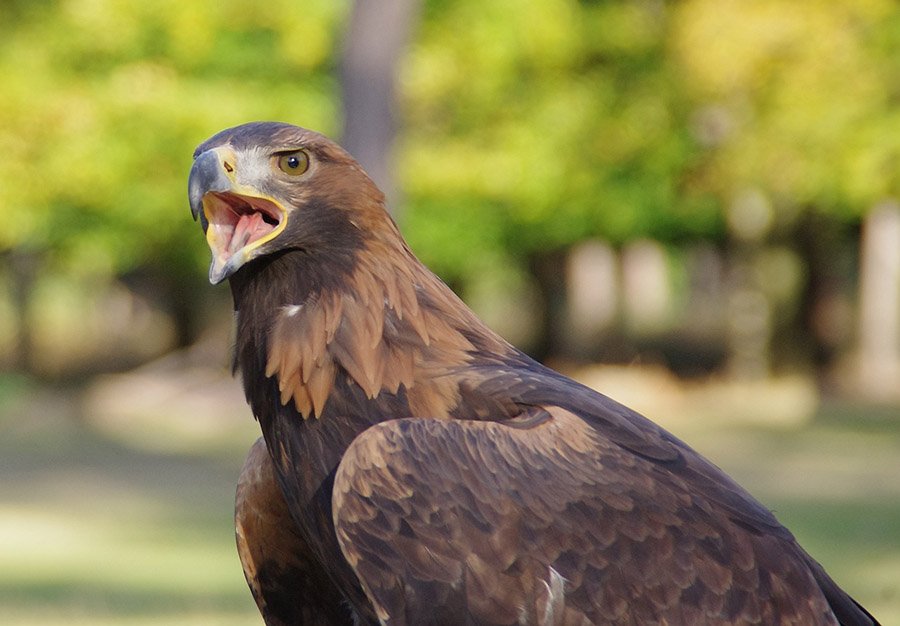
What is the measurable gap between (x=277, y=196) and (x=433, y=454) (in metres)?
0.74

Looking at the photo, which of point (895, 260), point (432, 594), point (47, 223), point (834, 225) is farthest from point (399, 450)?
point (834, 225)

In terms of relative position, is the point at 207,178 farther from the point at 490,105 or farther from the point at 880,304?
the point at 880,304

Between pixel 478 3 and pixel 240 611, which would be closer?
pixel 240 611

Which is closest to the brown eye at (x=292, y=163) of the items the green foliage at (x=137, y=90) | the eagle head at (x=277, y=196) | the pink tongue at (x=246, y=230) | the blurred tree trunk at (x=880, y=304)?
the eagle head at (x=277, y=196)

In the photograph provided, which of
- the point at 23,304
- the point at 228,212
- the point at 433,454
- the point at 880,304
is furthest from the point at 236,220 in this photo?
the point at 23,304

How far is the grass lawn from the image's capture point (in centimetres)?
1038

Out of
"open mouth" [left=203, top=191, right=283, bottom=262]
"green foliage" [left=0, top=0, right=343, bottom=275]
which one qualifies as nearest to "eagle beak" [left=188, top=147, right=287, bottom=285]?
"open mouth" [left=203, top=191, right=283, bottom=262]

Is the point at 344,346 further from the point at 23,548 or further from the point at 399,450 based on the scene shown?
the point at 23,548

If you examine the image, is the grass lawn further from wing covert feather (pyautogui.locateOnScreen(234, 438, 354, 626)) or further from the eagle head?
the eagle head

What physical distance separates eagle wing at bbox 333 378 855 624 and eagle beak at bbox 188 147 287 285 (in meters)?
0.53

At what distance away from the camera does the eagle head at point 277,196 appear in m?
4.25

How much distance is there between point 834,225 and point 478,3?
1012 centimetres

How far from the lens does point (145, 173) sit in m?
22.1

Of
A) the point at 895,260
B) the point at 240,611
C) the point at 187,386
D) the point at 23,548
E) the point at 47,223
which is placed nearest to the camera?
the point at 240,611
